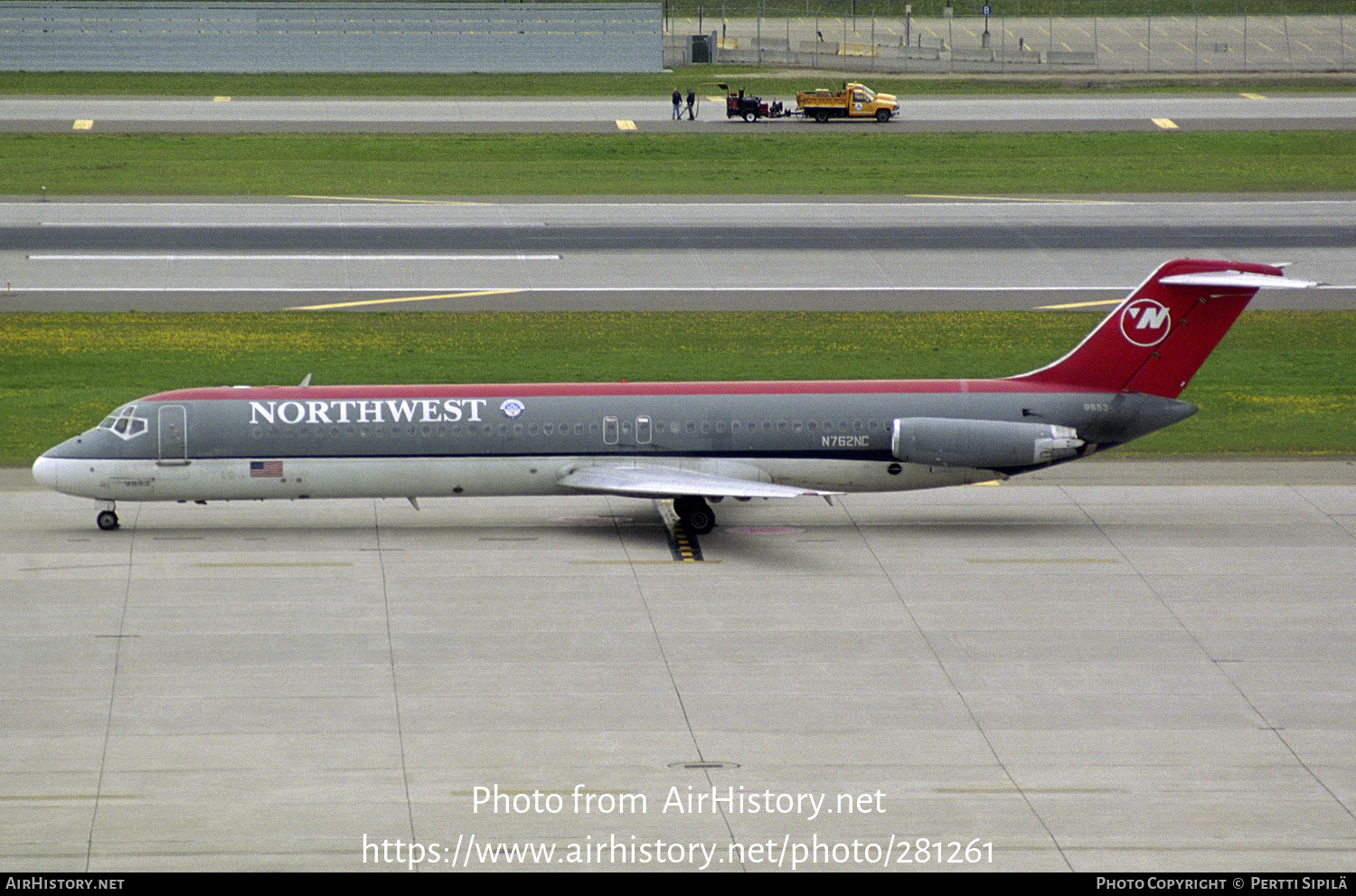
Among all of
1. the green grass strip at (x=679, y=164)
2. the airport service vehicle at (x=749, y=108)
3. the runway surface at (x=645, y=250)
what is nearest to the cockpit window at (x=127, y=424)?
the runway surface at (x=645, y=250)

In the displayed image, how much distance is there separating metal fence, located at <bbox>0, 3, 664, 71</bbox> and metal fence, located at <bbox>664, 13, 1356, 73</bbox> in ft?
25.3

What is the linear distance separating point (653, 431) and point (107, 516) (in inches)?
508

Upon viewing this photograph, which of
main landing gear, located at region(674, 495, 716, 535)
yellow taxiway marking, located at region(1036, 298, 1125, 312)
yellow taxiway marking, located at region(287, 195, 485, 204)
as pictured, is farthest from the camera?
yellow taxiway marking, located at region(287, 195, 485, 204)

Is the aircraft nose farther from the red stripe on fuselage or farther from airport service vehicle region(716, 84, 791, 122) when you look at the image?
airport service vehicle region(716, 84, 791, 122)

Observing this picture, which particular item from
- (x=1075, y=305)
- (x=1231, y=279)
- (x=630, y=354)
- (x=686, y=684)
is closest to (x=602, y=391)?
(x=686, y=684)

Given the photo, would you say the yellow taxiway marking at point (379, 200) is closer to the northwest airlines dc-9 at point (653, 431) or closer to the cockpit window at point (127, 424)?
the northwest airlines dc-9 at point (653, 431)

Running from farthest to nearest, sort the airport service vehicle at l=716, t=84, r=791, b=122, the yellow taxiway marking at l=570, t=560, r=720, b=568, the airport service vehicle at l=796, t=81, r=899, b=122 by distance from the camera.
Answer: the airport service vehicle at l=716, t=84, r=791, b=122 < the airport service vehicle at l=796, t=81, r=899, b=122 < the yellow taxiway marking at l=570, t=560, r=720, b=568

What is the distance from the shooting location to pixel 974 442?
37688 millimetres

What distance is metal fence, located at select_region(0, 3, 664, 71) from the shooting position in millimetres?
119438

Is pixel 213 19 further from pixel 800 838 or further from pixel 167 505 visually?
pixel 800 838

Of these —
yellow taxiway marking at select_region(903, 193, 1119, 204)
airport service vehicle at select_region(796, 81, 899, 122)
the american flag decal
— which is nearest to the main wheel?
the american flag decal

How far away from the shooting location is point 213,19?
399ft

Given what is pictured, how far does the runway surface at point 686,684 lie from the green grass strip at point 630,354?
6.92 metres

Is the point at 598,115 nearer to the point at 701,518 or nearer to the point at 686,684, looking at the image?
the point at 701,518
